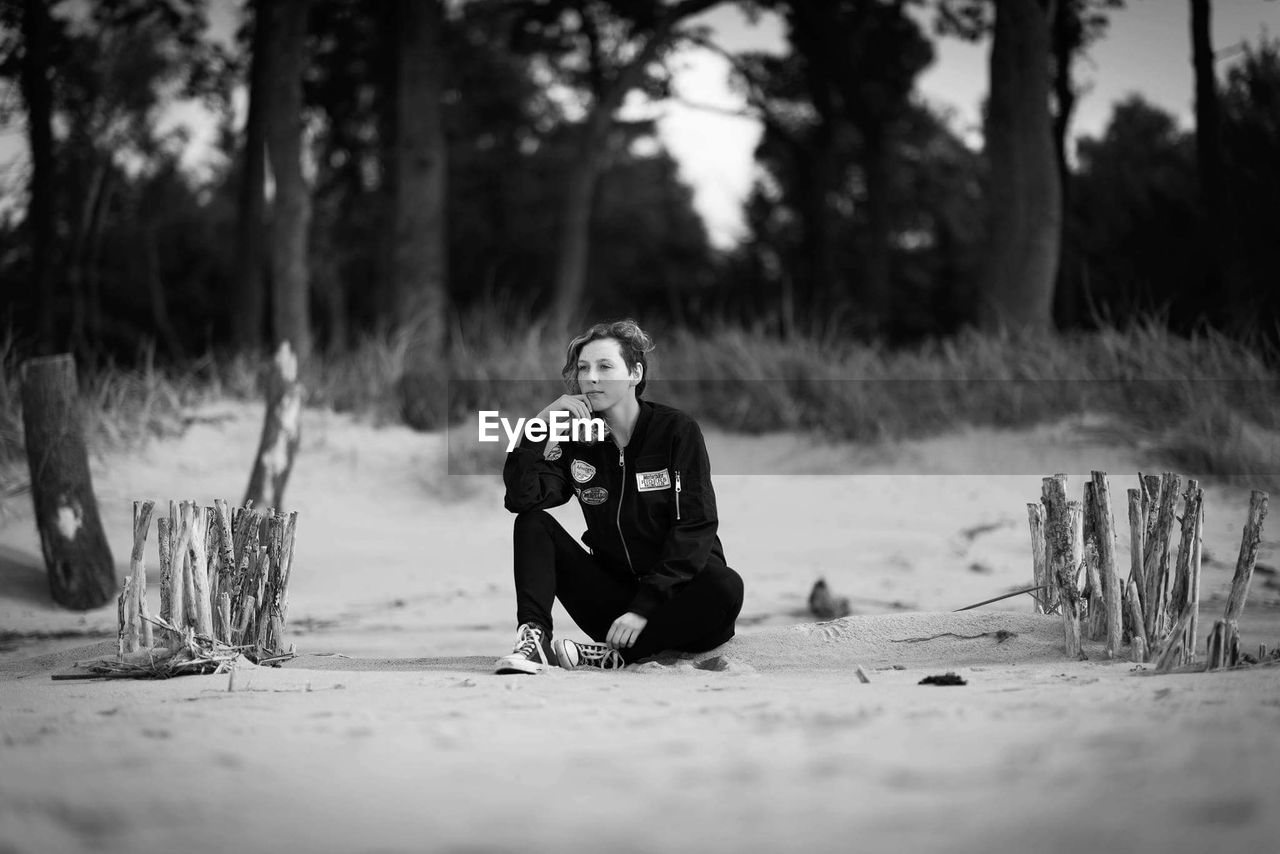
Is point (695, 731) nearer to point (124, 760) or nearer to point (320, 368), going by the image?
point (124, 760)

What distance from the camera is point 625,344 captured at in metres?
4.19

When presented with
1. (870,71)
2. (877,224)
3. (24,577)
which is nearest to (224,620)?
(24,577)

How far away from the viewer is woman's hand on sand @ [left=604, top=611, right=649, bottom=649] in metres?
3.98

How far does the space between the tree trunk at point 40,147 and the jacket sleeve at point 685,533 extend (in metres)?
13.5

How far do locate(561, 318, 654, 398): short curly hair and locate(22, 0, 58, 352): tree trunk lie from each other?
13.2m

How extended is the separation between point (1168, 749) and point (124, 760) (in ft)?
6.81

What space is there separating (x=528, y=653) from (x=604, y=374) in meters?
0.89

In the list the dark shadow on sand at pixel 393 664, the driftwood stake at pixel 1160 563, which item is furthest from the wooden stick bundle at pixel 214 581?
the driftwood stake at pixel 1160 563

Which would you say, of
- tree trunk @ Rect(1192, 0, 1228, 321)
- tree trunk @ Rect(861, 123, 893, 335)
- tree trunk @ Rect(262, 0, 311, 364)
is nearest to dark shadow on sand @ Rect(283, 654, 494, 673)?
tree trunk @ Rect(262, 0, 311, 364)

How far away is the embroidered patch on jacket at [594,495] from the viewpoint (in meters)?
4.20

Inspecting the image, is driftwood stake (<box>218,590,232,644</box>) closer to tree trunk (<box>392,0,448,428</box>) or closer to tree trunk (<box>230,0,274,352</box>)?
tree trunk (<box>392,0,448,428</box>)

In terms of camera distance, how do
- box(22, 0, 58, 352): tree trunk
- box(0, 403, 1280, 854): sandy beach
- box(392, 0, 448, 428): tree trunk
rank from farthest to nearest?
box(22, 0, 58, 352): tree trunk < box(392, 0, 448, 428): tree trunk < box(0, 403, 1280, 854): sandy beach

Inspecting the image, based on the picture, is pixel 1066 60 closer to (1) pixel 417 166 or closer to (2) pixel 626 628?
(1) pixel 417 166

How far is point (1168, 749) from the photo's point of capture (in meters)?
2.61
